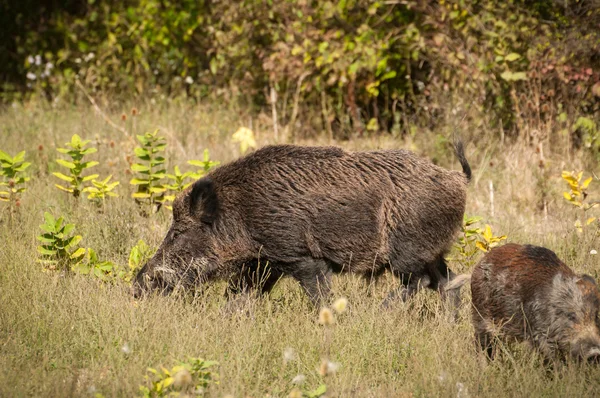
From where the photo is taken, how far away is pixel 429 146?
29.9 feet

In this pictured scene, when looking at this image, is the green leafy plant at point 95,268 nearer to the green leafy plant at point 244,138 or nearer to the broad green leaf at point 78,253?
the broad green leaf at point 78,253

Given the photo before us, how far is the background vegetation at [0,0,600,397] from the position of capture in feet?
14.5

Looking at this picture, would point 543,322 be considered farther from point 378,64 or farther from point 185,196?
point 378,64

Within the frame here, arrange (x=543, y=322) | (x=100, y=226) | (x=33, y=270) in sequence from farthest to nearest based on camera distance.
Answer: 1. (x=100, y=226)
2. (x=33, y=270)
3. (x=543, y=322)

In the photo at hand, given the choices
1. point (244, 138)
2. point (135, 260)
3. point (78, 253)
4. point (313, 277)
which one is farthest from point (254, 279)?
point (244, 138)

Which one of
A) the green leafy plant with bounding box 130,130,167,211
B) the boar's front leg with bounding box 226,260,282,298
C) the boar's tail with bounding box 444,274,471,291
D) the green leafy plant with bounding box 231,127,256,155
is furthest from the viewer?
the green leafy plant with bounding box 231,127,256,155

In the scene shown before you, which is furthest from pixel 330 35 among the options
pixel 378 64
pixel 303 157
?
pixel 303 157

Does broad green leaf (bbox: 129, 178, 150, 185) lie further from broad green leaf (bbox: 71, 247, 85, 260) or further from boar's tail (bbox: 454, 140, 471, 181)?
A: boar's tail (bbox: 454, 140, 471, 181)

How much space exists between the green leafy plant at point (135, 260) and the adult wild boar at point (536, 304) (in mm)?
2533

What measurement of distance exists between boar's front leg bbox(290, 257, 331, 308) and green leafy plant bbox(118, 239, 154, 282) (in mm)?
1223

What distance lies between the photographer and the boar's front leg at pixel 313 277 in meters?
5.45

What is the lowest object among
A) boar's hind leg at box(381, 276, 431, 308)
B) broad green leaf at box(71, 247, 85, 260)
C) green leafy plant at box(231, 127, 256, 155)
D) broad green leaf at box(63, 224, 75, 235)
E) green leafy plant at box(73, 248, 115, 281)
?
boar's hind leg at box(381, 276, 431, 308)

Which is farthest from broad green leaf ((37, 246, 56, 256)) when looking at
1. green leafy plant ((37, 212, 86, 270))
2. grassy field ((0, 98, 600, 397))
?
grassy field ((0, 98, 600, 397))

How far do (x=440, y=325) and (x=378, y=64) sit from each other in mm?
5153
